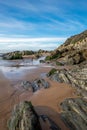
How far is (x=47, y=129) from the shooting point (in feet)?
26.1

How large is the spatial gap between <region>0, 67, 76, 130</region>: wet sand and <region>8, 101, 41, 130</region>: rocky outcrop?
882mm

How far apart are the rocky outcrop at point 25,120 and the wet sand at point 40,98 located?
882mm

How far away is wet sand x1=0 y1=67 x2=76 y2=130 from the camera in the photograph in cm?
942

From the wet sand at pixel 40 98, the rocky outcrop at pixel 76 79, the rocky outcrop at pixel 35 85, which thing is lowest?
the wet sand at pixel 40 98

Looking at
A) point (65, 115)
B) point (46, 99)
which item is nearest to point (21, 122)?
point (65, 115)

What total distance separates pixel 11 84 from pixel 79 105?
297 inches

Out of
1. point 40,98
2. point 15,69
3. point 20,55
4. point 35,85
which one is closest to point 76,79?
point 35,85

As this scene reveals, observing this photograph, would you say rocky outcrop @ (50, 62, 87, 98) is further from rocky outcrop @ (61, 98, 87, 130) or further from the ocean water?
the ocean water

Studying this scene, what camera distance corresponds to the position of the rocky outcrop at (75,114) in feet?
26.4

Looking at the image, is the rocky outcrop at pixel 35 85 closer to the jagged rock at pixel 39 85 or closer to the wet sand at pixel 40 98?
the jagged rock at pixel 39 85

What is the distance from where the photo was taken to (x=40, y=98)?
39.8 ft

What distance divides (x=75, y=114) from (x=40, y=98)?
147 inches

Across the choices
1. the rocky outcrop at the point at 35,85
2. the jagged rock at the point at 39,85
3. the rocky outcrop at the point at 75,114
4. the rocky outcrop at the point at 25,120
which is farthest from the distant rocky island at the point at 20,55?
the rocky outcrop at the point at 25,120

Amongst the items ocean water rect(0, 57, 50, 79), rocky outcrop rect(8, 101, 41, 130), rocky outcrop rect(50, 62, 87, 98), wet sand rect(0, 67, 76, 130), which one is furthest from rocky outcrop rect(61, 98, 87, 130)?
ocean water rect(0, 57, 50, 79)
